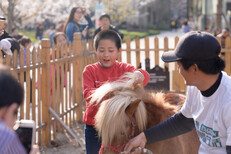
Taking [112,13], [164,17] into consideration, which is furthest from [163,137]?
[164,17]

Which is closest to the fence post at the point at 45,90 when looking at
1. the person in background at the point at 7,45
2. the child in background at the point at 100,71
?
the person in background at the point at 7,45

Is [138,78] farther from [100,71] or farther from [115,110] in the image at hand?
[100,71]

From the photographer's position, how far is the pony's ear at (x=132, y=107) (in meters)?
2.60

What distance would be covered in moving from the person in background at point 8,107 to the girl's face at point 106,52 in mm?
2092

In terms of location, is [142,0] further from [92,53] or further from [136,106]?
[136,106]

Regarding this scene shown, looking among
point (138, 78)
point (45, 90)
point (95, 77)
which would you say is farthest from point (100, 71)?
point (45, 90)

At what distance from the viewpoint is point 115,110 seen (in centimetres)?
258

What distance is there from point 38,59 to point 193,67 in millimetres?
4118

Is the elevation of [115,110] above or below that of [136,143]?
above

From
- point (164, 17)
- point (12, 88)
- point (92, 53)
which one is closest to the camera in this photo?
point (12, 88)

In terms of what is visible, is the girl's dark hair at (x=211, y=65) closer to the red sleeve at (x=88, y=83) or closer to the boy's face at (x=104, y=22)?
the red sleeve at (x=88, y=83)

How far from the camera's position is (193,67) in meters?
2.11

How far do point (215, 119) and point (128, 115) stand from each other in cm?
77

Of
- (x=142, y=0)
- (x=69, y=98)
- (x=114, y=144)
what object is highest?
(x=142, y=0)
